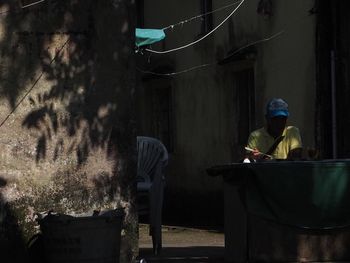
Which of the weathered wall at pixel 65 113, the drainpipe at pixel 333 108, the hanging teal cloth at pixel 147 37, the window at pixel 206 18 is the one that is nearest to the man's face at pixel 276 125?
the weathered wall at pixel 65 113

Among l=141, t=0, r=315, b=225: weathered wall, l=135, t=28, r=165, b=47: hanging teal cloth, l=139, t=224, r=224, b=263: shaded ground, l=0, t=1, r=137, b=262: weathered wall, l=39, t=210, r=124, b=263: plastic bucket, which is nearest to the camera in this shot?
l=39, t=210, r=124, b=263: plastic bucket

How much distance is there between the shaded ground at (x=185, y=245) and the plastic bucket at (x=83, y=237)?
1777mm

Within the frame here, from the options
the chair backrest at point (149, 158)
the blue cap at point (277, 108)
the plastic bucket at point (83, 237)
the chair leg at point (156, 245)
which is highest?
the blue cap at point (277, 108)

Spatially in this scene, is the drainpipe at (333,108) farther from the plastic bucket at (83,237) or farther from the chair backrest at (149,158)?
the plastic bucket at (83,237)

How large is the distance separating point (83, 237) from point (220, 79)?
8361 millimetres

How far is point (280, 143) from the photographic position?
773 cm

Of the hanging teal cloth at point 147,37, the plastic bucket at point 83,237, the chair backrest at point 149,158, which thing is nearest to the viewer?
the plastic bucket at point 83,237

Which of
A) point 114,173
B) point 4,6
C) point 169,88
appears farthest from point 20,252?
point 169,88

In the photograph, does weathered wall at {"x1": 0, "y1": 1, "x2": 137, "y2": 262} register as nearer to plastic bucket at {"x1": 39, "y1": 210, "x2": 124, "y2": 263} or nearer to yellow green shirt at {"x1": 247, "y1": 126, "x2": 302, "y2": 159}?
plastic bucket at {"x1": 39, "y1": 210, "x2": 124, "y2": 263}

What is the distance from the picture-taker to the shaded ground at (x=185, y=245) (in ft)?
29.2

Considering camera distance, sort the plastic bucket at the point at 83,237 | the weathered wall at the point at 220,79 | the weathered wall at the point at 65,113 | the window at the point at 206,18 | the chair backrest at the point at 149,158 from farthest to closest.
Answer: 1. the window at the point at 206,18
2. the weathered wall at the point at 220,79
3. the chair backrest at the point at 149,158
4. the weathered wall at the point at 65,113
5. the plastic bucket at the point at 83,237

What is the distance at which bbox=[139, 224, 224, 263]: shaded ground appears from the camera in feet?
29.2

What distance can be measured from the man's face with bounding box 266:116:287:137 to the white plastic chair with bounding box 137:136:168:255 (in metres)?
2.09

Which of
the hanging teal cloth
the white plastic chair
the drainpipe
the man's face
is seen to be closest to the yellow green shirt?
the man's face
